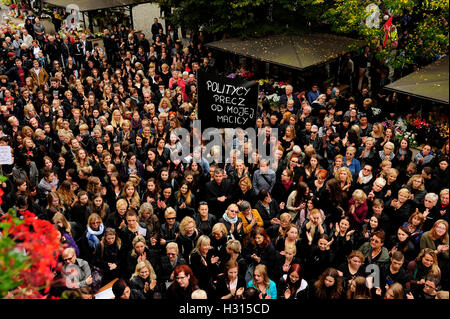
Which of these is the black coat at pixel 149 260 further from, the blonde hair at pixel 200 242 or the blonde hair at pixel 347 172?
the blonde hair at pixel 347 172

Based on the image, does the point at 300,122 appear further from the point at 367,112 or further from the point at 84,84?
the point at 84,84

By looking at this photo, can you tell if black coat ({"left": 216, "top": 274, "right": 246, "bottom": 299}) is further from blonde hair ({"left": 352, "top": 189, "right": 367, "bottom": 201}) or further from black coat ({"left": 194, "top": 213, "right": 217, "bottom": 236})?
blonde hair ({"left": 352, "top": 189, "right": 367, "bottom": 201})

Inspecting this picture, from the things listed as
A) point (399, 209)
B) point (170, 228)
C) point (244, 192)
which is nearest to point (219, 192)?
point (244, 192)

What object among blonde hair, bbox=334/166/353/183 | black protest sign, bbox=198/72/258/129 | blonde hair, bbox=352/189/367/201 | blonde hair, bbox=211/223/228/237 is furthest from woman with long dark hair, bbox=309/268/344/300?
black protest sign, bbox=198/72/258/129

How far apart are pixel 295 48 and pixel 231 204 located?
822 cm

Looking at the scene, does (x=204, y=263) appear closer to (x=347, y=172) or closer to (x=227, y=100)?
(x=227, y=100)

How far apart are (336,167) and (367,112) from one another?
3233mm

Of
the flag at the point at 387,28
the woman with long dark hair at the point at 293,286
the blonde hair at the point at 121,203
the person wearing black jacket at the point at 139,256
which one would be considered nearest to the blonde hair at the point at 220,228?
the person wearing black jacket at the point at 139,256

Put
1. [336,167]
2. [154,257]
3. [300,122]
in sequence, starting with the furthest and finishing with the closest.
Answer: [300,122]
[336,167]
[154,257]

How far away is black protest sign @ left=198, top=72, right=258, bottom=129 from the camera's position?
766 cm

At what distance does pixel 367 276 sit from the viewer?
5.76 metres

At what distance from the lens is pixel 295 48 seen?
13430 mm

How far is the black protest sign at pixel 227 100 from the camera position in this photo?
7656 mm

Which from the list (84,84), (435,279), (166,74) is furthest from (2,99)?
(435,279)
